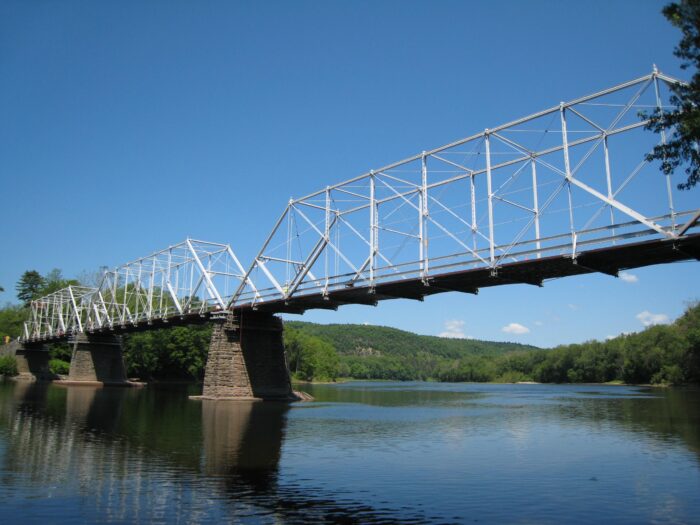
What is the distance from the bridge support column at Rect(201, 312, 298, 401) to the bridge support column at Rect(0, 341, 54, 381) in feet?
204

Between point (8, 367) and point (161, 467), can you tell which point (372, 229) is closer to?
point (161, 467)

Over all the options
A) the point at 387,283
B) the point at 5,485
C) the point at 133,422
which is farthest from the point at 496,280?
the point at 5,485

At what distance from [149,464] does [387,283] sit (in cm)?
2641

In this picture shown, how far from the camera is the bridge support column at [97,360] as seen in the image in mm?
87812

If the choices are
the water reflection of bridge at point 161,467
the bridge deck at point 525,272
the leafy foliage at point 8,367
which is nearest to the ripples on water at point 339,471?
the water reflection of bridge at point 161,467

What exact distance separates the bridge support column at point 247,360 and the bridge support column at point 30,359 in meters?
62.2

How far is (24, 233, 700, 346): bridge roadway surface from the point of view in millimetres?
31297

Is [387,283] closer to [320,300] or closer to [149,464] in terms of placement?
[320,300]

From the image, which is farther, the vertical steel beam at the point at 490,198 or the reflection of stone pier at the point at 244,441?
the vertical steel beam at the point at 490,198

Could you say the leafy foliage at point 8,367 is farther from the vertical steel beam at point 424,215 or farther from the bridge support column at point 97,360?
the vertical steel beam at point 424,215

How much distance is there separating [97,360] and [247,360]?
4373 centimetres

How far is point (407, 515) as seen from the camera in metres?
15.1

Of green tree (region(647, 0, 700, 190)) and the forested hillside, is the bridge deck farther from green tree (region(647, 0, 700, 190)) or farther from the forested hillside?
the forested hillside

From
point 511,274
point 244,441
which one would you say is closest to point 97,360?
point 244,441
